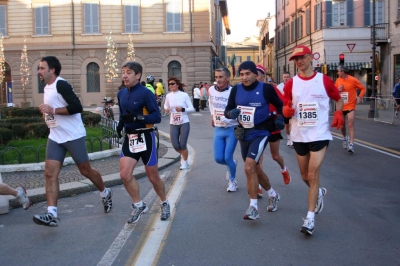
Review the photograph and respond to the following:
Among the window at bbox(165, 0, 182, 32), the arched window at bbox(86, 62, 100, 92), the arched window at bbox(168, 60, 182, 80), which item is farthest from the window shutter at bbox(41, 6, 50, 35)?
the arched window at bbox(168, 60, 182, 80)

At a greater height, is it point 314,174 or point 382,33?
point 382,33

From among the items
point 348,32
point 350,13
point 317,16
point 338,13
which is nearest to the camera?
point 350,13

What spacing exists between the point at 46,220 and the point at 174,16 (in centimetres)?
3780

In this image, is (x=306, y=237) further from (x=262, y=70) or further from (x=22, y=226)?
(x=22, y=226)

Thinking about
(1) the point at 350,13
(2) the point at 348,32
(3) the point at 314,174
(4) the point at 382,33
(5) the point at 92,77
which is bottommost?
(3) the point at 314,174

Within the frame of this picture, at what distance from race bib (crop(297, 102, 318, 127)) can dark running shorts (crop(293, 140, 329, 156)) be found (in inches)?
8.1

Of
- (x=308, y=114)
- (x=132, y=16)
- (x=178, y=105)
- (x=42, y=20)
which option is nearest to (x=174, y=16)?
(x=132, y=16)

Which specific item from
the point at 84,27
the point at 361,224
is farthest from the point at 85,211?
the point at 84,27

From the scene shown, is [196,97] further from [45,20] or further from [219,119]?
[219,119]

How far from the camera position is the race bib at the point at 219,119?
782cm

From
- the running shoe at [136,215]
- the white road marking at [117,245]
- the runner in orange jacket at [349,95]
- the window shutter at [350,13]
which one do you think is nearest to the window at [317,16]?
the window shutter at [350,13]

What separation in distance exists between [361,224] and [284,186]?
2.34 meters

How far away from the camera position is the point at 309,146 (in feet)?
19.2

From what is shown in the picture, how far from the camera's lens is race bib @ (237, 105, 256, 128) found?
6145 millimetres
